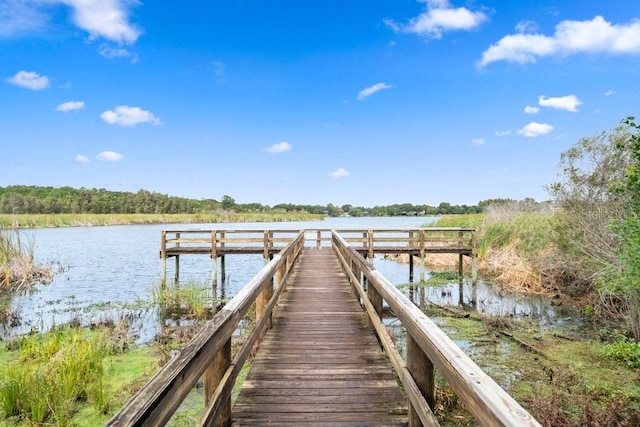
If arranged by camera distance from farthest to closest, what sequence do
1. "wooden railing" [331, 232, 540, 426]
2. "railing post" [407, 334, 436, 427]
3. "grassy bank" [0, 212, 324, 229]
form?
"grassy bank" [0, 212, 324, 229], "railing post" [407, 334, 436, 427], "wooden railing" [331, 232, 540, 426]

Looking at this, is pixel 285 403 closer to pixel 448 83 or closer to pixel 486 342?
pixel 486 342

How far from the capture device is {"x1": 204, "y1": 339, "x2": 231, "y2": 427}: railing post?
7.98ft

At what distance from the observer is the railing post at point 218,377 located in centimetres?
243

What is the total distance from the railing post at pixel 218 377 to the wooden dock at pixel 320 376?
7.9 inches

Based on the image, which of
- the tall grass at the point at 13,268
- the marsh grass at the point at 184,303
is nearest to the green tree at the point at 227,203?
the tall grass at the point at 13,268

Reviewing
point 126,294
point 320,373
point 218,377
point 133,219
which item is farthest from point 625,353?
point 133,219

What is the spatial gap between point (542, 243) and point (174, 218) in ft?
200

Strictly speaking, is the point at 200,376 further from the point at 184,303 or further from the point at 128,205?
the point at 128,205

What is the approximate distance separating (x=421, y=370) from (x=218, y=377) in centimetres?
125

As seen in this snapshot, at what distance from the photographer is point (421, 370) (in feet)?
7.77

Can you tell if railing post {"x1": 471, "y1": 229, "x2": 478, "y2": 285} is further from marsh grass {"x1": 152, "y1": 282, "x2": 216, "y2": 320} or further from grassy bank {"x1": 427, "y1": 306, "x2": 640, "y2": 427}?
marsh grass {"x1": 152, "y1": 282, "x2": 216, "y2": 320}

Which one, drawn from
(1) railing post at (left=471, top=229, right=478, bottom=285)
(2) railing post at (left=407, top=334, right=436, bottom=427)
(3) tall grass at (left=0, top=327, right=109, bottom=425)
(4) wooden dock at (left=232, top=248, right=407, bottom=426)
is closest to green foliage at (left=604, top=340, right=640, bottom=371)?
(4) wooden dock at (left=232, top=248, right=407, bottom=426)

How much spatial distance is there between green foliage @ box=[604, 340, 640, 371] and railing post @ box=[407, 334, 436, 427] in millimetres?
6340

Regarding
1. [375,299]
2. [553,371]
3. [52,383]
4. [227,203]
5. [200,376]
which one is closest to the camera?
[200,376]
